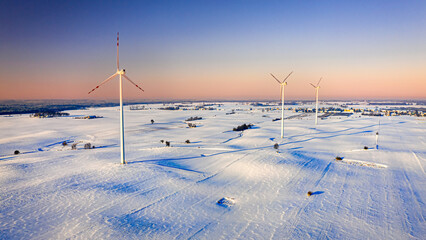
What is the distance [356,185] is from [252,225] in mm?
10876

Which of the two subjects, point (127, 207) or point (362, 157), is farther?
point (362, 157)

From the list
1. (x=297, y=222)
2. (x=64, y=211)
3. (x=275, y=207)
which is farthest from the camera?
(x=275, y=207)

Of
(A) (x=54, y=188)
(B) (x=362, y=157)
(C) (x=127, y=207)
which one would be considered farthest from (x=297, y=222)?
(B) (x=362, y=157)

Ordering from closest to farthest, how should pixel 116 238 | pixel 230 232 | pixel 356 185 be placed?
pixel 116 238 → pixel 230 232 → pixel 356 185

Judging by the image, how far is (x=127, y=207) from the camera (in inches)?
566

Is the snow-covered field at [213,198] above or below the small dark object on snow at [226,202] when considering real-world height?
above

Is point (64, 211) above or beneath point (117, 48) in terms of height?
beneath

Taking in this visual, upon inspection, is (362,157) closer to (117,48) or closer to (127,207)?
(127,207)

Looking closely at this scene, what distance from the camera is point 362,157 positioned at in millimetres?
28234

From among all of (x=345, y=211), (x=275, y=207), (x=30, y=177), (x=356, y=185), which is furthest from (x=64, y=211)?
(x=356, y=185)

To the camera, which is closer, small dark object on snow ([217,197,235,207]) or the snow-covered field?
the snow-covered field

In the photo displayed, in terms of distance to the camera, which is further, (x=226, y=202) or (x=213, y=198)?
(x=213, y=198)

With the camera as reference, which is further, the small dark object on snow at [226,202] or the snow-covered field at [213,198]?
the small dark object on snow at [226,202]

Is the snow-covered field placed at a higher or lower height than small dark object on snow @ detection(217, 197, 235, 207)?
higher
